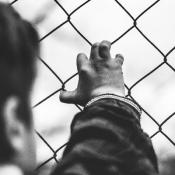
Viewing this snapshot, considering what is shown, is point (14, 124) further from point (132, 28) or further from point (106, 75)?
point (132, 28)

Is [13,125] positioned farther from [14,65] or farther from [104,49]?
[104,49]

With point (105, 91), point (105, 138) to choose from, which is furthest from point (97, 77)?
point (105, 138)

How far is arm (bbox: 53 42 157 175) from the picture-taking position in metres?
0.86

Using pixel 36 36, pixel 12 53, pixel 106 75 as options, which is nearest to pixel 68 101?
pixel 106 75

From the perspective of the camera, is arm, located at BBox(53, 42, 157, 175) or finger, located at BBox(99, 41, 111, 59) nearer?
arm, located at BBox(53, 42, 157, 175)

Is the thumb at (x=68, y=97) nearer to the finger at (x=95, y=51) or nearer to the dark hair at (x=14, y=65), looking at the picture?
the finger at (x=95, y=51)

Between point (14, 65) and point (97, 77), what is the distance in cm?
49

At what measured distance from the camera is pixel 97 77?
1.08 m

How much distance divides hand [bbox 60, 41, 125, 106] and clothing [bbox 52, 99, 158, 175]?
0.24ft

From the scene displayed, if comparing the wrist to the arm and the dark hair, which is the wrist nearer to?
the arm

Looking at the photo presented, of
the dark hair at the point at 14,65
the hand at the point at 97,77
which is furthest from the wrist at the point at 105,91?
the dark hair at the point at 14,65

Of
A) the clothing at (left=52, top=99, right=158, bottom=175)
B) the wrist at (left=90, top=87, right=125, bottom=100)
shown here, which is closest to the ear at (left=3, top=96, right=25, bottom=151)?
the clothing at (left=52, top=99, right=158, bottom=175)

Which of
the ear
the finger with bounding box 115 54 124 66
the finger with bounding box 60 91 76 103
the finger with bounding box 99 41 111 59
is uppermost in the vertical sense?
the ear

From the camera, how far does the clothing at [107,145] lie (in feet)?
2.80
